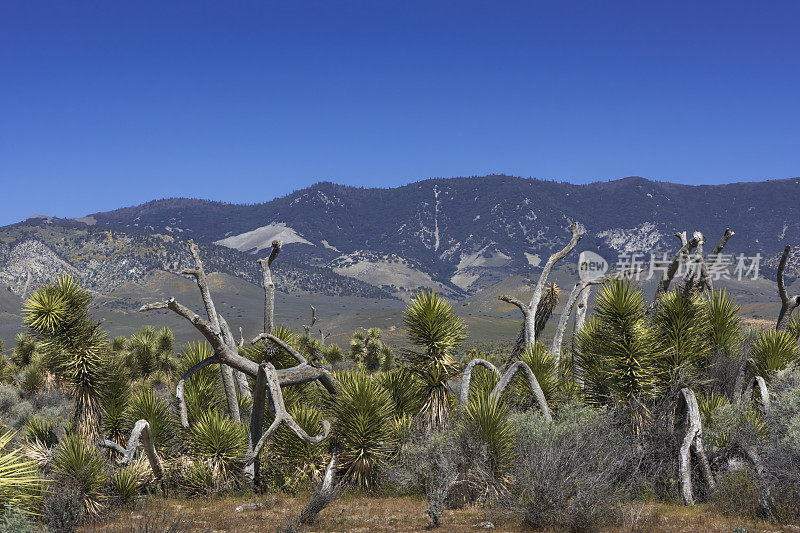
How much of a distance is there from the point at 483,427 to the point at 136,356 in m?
17.9

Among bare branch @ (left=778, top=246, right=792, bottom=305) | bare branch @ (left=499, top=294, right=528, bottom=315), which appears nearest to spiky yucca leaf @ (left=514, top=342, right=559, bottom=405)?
bare branch @ (left=499, top=294, right=528, bottom=315)

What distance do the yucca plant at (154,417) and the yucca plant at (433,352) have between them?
4994 mm

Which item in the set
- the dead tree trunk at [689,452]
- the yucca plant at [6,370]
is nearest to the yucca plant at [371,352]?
the yucca plant at [6,370]

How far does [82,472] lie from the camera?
30.8 feet

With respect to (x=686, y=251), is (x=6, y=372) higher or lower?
lower

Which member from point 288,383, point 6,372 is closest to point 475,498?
point 288,383

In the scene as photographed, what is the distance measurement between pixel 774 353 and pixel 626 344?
315cm

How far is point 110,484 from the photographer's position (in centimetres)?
1018

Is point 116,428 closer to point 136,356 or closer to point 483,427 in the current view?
point 483,427

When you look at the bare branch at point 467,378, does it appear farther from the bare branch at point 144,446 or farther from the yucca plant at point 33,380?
the yucca plant at point 33,380

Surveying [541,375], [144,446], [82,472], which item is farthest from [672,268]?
[82,472]

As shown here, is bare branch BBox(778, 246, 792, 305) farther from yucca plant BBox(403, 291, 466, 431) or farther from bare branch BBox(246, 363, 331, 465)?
bare branch BBox(246, 363, 331, 465)

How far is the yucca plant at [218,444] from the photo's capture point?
36.0 ft

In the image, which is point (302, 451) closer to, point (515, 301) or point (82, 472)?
point (82, 472)
